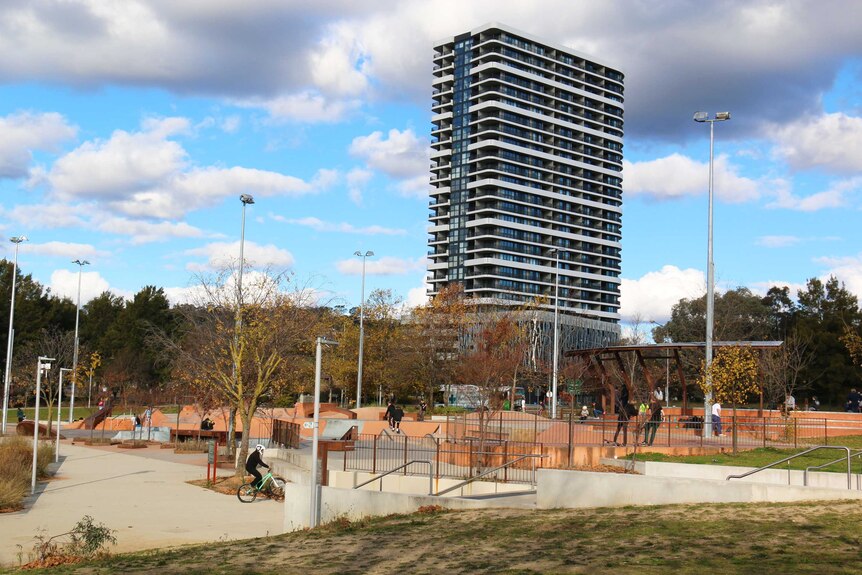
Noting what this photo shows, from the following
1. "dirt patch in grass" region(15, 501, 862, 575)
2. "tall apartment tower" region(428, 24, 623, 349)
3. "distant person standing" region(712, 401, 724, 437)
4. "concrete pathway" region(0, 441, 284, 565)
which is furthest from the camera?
"tall apartment tower" region(428, 24, 623, 349)

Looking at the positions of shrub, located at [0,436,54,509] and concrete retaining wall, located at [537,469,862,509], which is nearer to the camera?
concrete retaining wall, located at [537,469,862,509]

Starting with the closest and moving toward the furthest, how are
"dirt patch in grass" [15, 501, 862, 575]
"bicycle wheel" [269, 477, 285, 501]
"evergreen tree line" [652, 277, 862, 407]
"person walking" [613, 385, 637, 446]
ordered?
"dirt patch in grass" [15, 501, 862, 575], "bicycle wheel" [269, 477, 285, 501], "person walking" [613, 385, 637, 446], "evergreen tree line" [652, 277, 862, 407]

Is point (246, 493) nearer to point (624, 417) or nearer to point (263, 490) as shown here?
point (263, 490)

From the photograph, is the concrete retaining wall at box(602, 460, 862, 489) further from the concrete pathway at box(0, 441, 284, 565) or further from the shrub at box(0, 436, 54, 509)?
the shrub at box(0, 436, 54, 509)

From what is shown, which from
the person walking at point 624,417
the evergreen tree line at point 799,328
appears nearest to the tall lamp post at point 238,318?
the person walking at point 624,417

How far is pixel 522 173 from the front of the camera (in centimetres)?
13325

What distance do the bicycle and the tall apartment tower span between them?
101 m

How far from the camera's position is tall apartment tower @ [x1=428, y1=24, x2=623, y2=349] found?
129 m

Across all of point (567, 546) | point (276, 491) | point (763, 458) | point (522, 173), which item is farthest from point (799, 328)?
point (522, 173)

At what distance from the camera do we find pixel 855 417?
3544 centimetres

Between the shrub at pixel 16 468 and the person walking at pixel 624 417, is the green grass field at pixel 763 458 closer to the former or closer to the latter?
the person walking at pixel 624 417

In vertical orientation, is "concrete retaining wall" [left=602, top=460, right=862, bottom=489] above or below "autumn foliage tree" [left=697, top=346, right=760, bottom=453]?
below

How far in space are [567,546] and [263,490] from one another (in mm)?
12498

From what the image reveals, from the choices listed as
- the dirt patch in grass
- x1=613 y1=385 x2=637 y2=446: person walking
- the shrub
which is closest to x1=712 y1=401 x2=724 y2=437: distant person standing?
x1=613 y1=385 x2=637 y2=446: person walking
